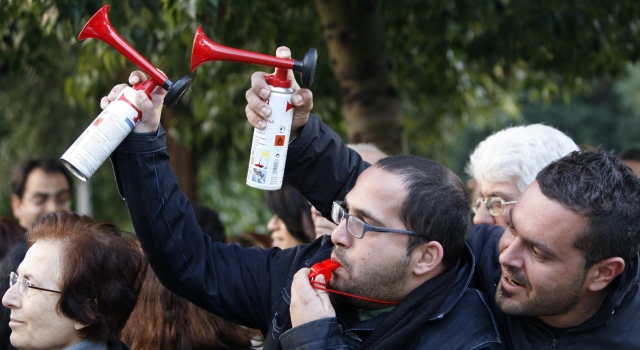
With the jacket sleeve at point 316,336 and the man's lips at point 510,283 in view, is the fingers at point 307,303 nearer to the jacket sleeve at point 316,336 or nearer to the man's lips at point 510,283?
the jacket sleeve at point 316,336

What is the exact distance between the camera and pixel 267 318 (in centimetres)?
288

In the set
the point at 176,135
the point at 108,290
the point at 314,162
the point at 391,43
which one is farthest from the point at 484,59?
the point at 108,290

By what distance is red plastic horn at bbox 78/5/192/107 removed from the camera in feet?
8.21

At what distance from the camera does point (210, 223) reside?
4004 mm

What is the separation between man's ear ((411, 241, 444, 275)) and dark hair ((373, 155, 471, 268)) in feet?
0.07

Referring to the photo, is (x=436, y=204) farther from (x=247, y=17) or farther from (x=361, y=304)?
(x=247, y=17)

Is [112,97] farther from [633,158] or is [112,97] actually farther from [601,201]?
[633,158]

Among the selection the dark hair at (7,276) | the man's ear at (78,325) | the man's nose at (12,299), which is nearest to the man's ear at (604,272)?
the man's ear at (78,325)

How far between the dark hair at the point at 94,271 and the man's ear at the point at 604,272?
61.0 inches

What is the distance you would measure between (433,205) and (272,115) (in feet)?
1.92

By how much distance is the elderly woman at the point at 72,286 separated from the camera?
9.17 feet

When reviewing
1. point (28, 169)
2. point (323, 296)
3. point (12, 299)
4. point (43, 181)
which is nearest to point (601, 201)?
point (323, 296)

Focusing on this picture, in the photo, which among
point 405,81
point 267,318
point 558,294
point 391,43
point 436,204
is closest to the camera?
point 558,294

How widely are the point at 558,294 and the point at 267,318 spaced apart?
99 cm
